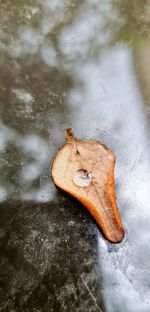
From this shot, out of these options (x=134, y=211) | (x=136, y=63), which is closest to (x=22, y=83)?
(x=136, y=63)

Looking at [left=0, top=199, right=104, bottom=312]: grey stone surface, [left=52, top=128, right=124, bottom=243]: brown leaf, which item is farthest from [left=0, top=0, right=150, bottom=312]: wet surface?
[left=52, top=128, right=124, bottom=243]: brown leaf

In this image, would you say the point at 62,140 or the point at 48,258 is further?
the point at 62,140

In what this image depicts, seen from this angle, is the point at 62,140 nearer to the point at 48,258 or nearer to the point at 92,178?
the point at 92,178

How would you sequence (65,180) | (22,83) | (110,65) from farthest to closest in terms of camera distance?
(110,65) → (22,83) → (65,180)

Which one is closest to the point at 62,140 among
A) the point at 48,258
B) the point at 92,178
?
the point at 92,178

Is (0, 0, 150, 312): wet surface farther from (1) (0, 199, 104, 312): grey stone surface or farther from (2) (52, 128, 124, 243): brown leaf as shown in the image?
(2) (52, 128, 124, 243): brown leaf

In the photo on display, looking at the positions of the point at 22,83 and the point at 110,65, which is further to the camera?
the point at 110,65

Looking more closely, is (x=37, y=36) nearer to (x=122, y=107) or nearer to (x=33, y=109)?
(x=33, y=109)
